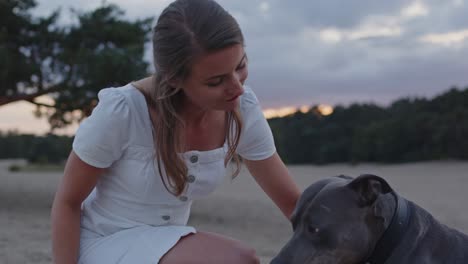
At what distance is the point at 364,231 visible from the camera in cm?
287

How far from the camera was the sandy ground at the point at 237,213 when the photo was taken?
745 centimetres

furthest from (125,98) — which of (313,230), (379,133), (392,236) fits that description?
(379,133)

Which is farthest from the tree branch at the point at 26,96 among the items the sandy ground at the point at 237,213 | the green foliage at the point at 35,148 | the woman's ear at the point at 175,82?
the green foliage at the point at 35,148

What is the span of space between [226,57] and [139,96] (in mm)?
550

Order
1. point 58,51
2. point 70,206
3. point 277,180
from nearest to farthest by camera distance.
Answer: point 70,206 < point 277,180 < point 58,51

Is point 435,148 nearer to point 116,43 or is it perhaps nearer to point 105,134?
point 116,43

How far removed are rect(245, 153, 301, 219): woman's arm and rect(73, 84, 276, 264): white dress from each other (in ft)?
1.05

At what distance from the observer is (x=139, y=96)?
2.98m

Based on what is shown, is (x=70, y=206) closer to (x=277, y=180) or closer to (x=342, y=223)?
(x=277, y=180)

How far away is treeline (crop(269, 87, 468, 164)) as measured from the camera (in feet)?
72.0

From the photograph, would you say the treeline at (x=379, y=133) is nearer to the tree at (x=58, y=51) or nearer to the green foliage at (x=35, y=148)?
the green foliage at (x=35, y=148)

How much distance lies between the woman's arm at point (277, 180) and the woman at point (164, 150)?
0.67ft

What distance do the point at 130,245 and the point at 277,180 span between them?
0.96 metres

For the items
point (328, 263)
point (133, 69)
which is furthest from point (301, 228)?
point (133, 69)
